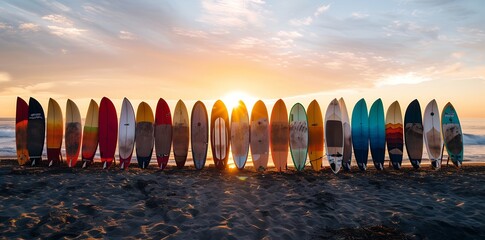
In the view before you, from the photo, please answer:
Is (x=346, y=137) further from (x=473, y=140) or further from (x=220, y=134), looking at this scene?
(x=473, y=140)

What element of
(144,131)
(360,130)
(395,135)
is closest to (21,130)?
(144,131)

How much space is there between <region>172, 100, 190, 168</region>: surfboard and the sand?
148 centimetres

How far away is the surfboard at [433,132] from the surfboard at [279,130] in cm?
486

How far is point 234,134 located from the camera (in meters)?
10.3

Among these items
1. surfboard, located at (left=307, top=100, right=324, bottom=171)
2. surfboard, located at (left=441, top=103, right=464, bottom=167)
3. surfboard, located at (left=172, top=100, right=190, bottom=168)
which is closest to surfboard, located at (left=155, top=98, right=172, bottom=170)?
surfboard, located at (left=172, top=100, right=190, bottom=168)

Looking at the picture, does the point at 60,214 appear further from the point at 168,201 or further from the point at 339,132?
the point at 339,132

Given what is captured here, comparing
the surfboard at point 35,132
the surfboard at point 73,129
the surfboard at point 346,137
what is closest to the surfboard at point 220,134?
the surfboard at point 346,137

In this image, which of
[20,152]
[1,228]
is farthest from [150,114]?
[1,228]

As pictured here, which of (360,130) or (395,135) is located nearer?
(395,135)

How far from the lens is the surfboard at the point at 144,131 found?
10.1 m

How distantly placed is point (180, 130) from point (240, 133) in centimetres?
202

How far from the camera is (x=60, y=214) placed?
5297 millimetres

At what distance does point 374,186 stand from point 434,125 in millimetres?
4776

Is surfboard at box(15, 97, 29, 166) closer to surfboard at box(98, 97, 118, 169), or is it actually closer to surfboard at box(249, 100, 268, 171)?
surfboard at box(98, 97, 118, 169)
